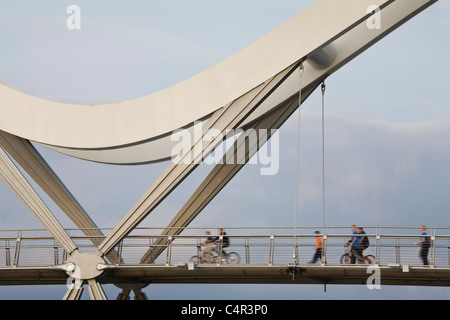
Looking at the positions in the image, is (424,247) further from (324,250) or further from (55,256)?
(55,256)

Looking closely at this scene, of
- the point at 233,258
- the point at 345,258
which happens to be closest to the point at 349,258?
the point at 345,258

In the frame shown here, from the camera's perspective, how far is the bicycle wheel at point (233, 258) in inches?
1102

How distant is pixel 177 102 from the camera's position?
95.3 ft

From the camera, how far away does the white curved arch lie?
2675 cm

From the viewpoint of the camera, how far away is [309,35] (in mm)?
26922

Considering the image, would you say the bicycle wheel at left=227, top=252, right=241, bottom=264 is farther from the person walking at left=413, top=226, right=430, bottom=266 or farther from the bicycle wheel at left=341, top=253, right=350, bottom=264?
the person walking at left=413, top=226, right=430, bottom=266

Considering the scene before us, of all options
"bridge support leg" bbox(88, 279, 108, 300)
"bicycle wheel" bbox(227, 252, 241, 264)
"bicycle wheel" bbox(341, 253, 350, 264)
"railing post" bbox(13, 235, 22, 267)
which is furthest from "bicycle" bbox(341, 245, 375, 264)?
"railing post" bbox(13, 235, 22, 267)

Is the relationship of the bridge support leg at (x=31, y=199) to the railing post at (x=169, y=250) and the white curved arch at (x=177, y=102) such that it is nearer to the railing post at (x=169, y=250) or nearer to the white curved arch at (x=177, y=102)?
the white curved arch at (x=177, y=102)

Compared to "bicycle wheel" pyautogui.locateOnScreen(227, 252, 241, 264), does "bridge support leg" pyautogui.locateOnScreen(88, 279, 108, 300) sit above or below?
below

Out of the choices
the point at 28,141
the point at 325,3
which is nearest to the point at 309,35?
the point at 325,3

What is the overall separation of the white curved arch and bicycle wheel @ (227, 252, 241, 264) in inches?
163

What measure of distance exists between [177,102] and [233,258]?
16.6 ft
